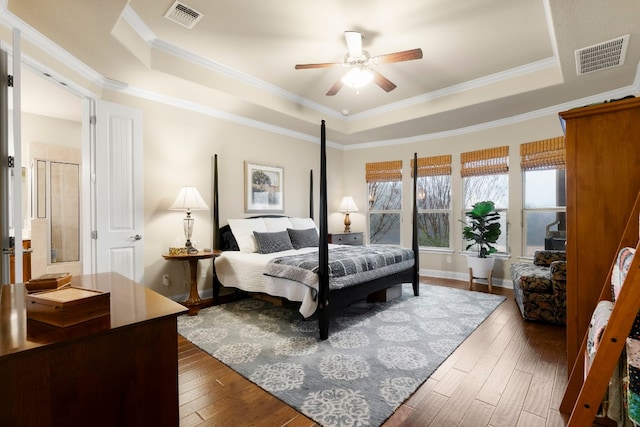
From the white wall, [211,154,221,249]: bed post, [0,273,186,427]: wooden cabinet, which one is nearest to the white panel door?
the white wall

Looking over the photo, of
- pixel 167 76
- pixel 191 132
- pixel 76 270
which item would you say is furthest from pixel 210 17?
pixel 76 270

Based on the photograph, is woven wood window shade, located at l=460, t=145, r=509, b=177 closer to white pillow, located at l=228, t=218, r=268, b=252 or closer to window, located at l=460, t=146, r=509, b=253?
window, located at l=460, t=146, r=509, b=253

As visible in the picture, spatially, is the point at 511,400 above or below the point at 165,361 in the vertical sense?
below

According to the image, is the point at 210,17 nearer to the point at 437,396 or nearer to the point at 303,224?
the point at 303,224

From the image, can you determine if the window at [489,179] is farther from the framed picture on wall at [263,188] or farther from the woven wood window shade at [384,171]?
the framed picture on wall at [263,188]

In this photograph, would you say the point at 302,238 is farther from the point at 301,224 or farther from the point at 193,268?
the point at 193,268

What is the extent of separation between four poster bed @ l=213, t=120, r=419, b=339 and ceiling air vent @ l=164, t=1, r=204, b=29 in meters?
1.51

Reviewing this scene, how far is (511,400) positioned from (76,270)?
6331 millimetres

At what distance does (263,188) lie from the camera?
482 cm

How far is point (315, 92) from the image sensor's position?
433cm

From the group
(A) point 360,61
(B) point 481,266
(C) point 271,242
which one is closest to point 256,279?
(C) point 271,242

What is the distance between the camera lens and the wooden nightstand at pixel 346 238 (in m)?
5.36

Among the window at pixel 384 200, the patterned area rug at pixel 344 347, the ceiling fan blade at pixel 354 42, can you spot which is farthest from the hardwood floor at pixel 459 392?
the window at pixel 384 200

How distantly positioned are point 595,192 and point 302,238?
328 centimetres
